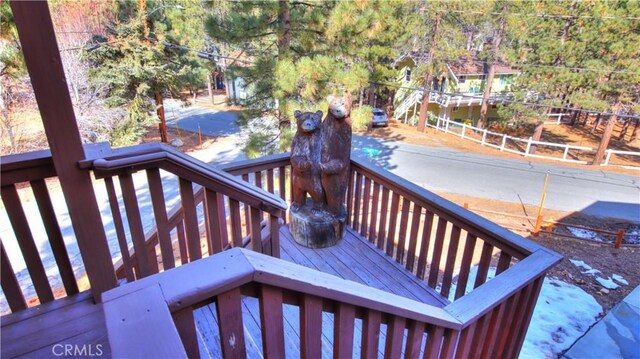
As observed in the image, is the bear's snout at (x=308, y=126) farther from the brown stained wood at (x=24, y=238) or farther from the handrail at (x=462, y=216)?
the brown stained wood at (x=24, y=238)

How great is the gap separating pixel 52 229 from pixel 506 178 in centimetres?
1177

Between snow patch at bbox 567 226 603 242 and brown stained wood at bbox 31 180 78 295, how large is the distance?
28.3ft

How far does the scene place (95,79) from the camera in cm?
976

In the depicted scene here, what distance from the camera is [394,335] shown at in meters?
1.17

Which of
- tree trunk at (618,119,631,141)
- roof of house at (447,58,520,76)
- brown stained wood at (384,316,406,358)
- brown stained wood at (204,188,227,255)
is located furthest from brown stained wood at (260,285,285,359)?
tree trunk at (618,119,631,141)

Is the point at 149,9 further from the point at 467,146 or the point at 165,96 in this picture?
the point at 467,146

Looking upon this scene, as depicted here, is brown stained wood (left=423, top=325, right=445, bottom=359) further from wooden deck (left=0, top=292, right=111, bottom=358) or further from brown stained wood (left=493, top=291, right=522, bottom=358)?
wooden deck (left=0, top=292, right=111, bottom=358)

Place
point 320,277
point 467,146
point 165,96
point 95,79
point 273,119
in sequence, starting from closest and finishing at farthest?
point 320,277 → point 273,119 → point 95,79 → point 165,96 → point 467,146

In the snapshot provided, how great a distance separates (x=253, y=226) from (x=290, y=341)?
68cm

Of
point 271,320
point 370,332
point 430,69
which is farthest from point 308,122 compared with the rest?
point 430,69

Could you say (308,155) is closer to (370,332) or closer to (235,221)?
(235,221)

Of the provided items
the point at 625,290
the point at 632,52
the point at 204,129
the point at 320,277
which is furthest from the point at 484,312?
the point at 204,129

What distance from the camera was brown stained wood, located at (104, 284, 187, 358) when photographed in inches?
23.6

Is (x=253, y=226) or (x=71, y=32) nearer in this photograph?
(x=253, y=226)
